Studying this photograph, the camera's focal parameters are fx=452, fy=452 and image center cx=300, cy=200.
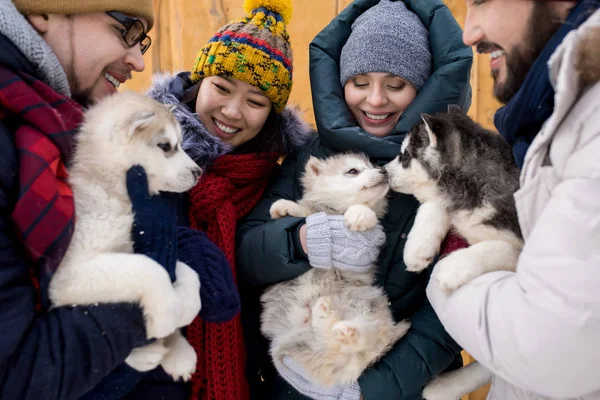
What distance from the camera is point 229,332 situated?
1956 millimetres

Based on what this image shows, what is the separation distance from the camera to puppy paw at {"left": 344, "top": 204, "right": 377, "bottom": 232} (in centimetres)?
197

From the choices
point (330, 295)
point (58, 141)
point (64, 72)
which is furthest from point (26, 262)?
point (330, 295)

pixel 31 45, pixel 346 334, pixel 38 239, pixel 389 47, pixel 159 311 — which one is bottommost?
pixel 346 334

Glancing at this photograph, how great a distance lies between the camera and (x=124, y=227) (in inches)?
55.2

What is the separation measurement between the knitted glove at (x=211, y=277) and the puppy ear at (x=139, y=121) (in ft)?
1.46

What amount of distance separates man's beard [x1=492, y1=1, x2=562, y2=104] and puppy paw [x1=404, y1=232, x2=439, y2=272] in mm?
614

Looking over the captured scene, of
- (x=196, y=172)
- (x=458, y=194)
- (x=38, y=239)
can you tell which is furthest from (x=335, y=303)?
(x=38, y=239)

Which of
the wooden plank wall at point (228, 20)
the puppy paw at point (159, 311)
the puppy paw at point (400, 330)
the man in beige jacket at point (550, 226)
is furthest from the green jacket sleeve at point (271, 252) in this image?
the wooden plank wall at point (228, 20)

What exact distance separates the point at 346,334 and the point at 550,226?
0.99 meters

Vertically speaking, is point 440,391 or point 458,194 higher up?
point 458,194

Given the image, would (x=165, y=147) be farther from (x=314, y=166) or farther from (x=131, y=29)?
(x=314, y=166)

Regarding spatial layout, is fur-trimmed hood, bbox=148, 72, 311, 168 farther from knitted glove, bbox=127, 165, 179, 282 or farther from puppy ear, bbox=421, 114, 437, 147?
puppy ear, bbox=421, 114, 437, 147

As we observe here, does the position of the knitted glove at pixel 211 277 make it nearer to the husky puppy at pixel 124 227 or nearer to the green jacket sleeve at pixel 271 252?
the husky puppy at pixel 124 227

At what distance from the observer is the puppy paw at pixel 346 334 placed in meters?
1.80
